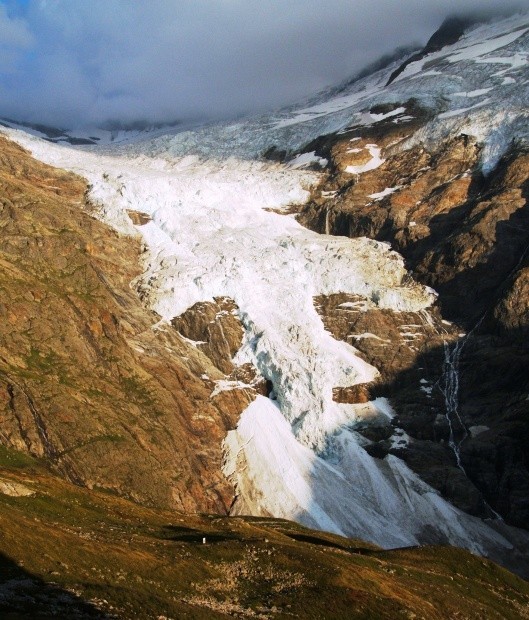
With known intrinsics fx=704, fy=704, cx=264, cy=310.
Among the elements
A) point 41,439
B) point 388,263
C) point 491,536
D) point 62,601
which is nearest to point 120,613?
point 62,601

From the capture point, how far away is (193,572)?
56.4 metres

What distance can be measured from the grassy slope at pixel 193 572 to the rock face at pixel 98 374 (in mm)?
20107

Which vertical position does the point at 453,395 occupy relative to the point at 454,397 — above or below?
above

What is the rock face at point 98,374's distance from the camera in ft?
379

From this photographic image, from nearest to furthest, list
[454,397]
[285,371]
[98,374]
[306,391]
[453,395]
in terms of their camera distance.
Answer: [98,374] < [306,391] < [454,397] < [453,395] < [285,371]

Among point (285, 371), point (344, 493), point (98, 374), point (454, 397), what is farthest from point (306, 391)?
point (98, 374)

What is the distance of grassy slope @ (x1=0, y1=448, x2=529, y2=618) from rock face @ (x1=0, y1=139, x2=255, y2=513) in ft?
66.0

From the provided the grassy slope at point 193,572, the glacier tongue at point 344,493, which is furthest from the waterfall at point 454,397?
the grassy slope at point 193,572

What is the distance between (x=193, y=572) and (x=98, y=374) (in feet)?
273

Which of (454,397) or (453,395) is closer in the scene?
(454,397)

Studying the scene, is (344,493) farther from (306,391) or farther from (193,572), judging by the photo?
(193,572)

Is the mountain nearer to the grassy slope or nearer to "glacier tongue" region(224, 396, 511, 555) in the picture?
"glacier tongue" region(224, 396, 511, 555)

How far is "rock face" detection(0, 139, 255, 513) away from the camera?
379 feet

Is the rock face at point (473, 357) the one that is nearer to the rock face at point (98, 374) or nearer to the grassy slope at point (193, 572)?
the rock face at point (98, 374)
